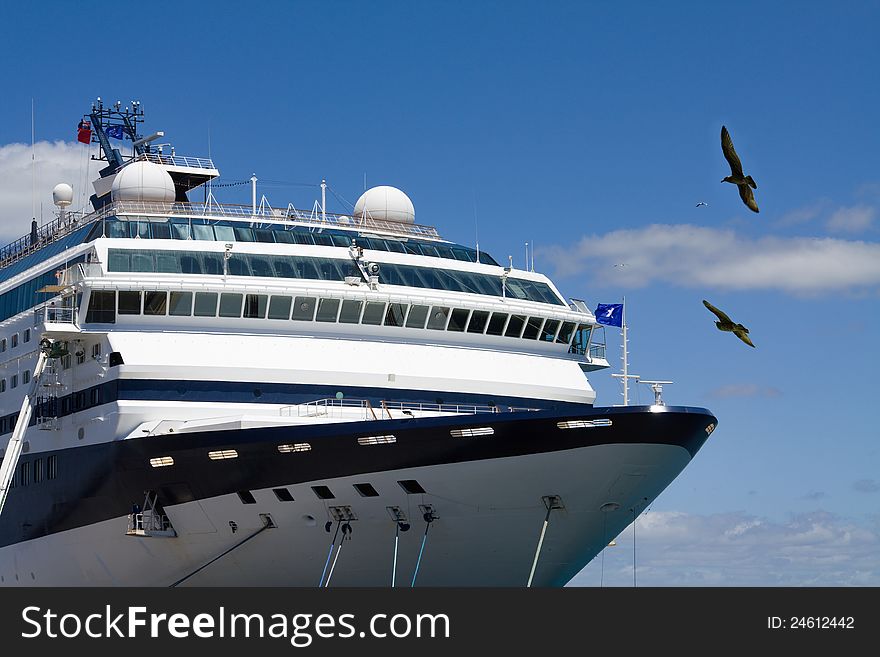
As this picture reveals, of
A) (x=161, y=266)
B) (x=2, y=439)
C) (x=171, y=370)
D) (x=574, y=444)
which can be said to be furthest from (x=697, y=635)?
(x=2, y=439)

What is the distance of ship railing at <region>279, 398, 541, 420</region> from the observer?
39.1m

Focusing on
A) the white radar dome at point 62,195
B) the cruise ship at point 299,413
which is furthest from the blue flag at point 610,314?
the white radar dome at point 62,195

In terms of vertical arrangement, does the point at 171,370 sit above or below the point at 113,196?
below

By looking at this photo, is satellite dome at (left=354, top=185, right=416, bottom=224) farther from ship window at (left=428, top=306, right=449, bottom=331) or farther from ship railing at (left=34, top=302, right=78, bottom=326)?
ship railing at (left=34, top=302, right=78, bottom=326)

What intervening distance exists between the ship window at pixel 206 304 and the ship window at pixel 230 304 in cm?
19

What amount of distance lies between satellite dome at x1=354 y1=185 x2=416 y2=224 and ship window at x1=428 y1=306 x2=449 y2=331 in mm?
8006

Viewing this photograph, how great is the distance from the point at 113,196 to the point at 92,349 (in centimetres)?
816

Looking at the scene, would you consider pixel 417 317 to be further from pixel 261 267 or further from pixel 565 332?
pixel 565 332

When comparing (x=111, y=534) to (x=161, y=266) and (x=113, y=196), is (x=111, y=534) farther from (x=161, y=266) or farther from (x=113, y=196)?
(x=113, y=196)

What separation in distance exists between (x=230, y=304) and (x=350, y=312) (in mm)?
3150

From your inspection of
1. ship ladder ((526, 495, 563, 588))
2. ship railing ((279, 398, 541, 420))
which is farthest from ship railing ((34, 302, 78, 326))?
ship ladder ((526, 495, 563, 588))

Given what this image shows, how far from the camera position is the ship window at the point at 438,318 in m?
42.8

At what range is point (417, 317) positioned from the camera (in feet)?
140

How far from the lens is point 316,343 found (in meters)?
41.7
